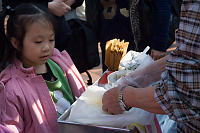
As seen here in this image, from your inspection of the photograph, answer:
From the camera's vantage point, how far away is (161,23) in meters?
2.36

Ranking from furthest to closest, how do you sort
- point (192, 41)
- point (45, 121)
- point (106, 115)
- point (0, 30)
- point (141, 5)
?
1. point (141, 5)
2. point (0, 30)
3. point (45, 121)
4. point (106, 115)
5. point (192, 41)

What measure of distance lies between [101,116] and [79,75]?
2.51 feet

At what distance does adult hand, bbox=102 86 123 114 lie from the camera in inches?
44.8

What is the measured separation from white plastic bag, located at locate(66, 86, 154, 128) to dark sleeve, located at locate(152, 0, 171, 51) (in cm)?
134

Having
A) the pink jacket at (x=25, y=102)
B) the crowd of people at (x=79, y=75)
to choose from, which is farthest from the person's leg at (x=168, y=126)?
→ the pink jacket at (x=25, y=102)

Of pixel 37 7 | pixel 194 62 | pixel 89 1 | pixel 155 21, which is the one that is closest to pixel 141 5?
pixel 155 21

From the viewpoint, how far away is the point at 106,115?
112cm

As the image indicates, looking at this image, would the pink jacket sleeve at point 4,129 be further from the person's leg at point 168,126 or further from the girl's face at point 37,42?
the person's leg at point 168,126

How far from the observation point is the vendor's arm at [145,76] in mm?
1282

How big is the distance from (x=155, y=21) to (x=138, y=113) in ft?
4.66

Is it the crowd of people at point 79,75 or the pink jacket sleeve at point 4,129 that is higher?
the crowd of people at point 79,75

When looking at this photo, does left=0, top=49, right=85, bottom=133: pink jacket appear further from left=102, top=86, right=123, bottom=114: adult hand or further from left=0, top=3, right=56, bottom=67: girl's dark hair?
left=102, top=86, right=123, bottom=114: adult hand

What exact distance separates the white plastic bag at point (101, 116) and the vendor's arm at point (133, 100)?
0.11 feet

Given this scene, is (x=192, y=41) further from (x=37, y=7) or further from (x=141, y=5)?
(x=141, y=5)
